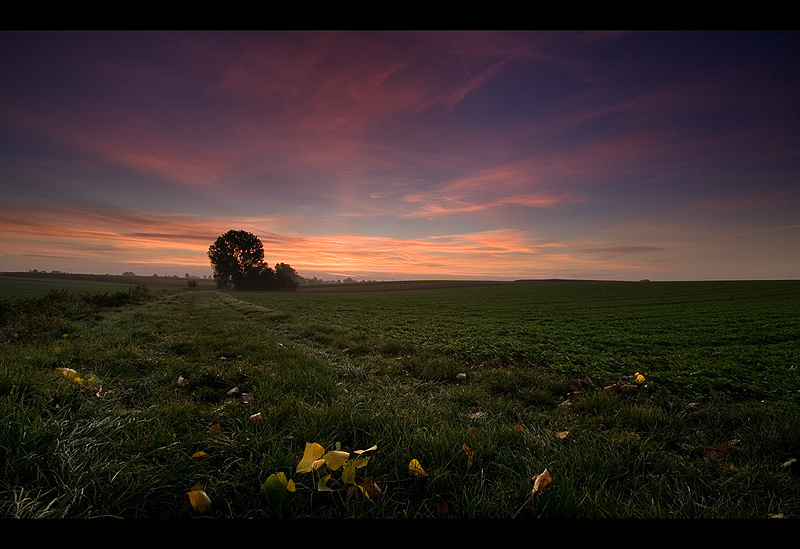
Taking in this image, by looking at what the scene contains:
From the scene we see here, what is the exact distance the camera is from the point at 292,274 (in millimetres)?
88125

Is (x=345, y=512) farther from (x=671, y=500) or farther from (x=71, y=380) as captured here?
(x=71, y=380)

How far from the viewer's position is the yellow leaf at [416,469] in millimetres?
1827

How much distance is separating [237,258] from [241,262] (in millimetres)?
1388

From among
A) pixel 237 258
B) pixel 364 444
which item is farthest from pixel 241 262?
pixel 364 444

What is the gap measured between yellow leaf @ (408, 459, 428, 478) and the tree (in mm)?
77772

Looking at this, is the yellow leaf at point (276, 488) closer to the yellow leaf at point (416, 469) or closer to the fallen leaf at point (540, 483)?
the yellow leaf at point (416, 469)

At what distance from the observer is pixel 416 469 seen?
6.08 feet

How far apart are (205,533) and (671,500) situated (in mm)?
2613

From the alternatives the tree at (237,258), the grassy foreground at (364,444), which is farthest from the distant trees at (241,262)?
the grassy foreground at (364,444)

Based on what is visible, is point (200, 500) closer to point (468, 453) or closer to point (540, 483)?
point (468, 453)

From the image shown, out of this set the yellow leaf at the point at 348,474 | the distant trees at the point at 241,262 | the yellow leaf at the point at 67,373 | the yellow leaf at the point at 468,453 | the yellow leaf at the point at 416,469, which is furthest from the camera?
the distant trees at the point at 241,262

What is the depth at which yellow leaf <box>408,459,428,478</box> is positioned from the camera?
1.83m

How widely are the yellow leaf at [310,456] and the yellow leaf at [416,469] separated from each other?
0.59 metres
